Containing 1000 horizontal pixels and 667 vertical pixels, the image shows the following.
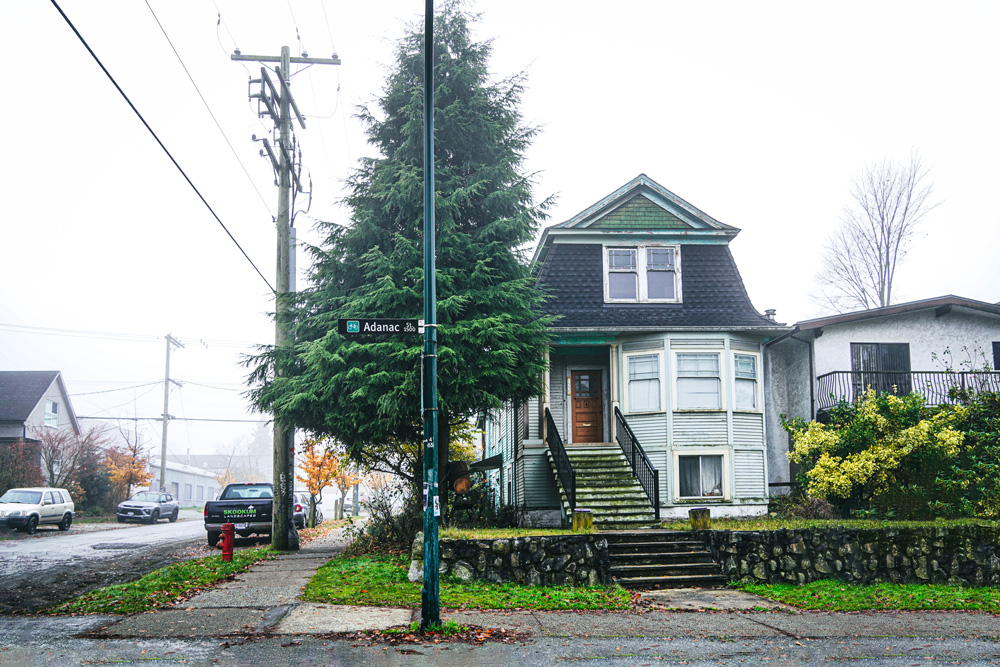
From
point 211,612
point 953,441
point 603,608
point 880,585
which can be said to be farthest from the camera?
point 953,441

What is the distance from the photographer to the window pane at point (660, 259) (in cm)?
2119

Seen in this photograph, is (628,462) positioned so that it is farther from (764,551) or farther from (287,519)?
(287,519)

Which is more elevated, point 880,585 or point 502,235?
point 502,235

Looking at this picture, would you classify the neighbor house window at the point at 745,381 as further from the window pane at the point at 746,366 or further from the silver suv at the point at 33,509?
the silver suv at the point at 33,509

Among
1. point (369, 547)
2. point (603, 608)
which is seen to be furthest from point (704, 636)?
point (369, 547)

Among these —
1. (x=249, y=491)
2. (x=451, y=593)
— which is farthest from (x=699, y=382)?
(x=249, y=491)

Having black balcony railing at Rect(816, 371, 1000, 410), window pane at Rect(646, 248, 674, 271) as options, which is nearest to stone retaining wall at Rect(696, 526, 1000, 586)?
black balcony railing at Rect(816, 371, 1000, 410)

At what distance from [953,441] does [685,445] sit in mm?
5615

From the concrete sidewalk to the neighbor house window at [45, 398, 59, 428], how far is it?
138 ft

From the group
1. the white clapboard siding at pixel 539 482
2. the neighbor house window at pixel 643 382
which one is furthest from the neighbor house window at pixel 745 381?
the white clapboard siding at pixel 539 482

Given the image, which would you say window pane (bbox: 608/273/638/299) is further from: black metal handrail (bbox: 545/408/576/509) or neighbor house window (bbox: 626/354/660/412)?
black metal handrail (bbox: 545/408/576/509)

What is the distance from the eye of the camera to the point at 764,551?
13898mm

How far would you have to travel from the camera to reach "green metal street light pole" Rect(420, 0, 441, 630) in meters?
9.16

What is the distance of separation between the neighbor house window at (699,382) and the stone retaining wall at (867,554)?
5.79 metres
